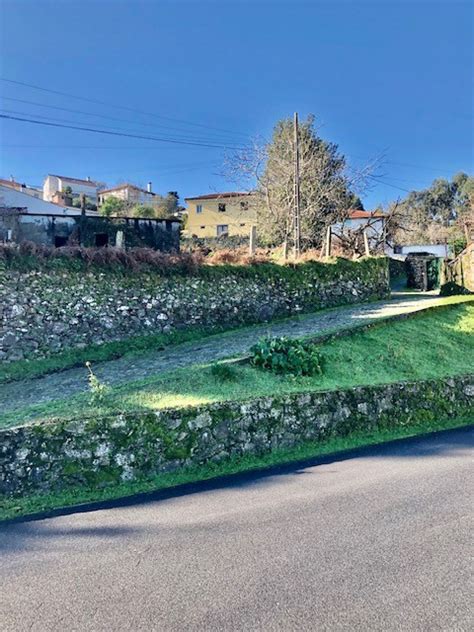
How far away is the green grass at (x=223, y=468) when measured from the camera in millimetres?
4316

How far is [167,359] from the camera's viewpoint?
28.5 ft

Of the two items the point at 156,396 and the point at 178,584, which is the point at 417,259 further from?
the point at 178,584

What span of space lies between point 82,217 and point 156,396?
1978 cm

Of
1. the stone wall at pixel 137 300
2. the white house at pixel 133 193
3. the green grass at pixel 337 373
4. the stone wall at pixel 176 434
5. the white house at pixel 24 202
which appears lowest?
the stone wall at pixel 176 434

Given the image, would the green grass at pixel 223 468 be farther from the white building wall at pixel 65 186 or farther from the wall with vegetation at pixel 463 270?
the white building wall at pixel 65 186

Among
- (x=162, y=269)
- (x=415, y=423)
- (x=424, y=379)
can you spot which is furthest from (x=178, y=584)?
(x=162, y=269)

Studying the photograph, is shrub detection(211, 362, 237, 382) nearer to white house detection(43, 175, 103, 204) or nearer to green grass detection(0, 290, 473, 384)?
green grass detection(0, 290, 473, 384)

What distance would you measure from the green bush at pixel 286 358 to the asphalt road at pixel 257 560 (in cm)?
238

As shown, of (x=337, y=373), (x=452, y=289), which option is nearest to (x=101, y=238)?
(x=452, y=289)

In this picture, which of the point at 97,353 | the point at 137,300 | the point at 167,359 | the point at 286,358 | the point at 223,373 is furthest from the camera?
the point at 137,300

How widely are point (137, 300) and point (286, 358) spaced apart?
481cm

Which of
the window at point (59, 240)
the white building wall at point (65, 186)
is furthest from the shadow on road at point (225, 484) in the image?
the white building wall at point (65, 186)

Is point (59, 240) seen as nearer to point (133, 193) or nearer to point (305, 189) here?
point (305, 189)

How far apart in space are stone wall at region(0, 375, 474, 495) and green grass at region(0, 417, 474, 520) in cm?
9
